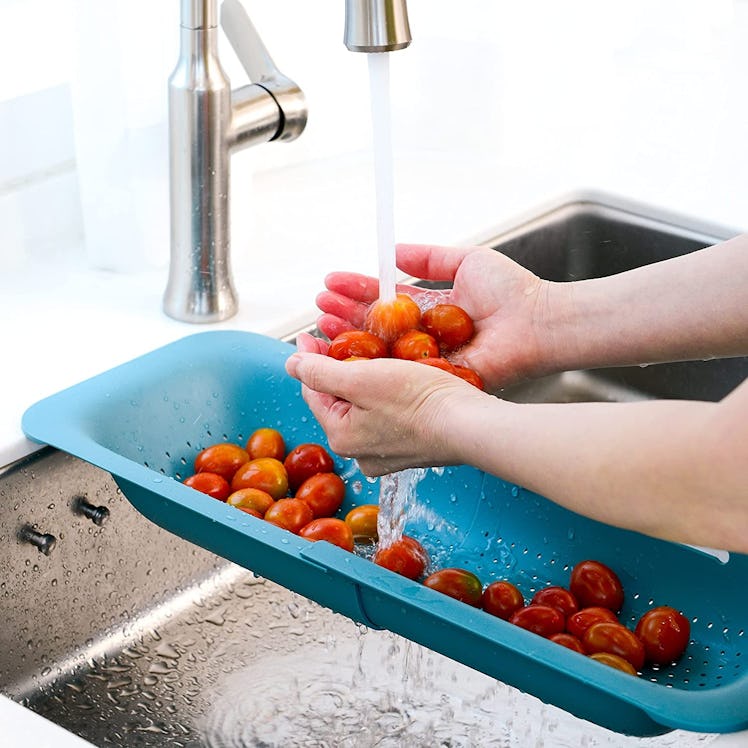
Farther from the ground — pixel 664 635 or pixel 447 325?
pixel 447 325

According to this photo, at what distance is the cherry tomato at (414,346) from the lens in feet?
3.63

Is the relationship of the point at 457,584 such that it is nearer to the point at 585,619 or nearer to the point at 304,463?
the point at 585,619

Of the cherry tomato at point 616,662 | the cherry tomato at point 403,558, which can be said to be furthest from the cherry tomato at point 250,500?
the cherry tomato at point 616,662

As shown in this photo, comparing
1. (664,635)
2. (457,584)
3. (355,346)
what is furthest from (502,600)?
(355,346)

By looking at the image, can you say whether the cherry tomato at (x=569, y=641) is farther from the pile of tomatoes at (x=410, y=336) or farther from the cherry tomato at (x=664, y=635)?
the pile of tomatoes at (x=410, y=336)

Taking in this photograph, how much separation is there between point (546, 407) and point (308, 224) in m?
0.83

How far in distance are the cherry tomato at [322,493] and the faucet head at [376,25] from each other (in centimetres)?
42

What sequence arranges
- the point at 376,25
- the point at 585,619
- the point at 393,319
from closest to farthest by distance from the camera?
the point at 376,25
the point at 585,619
the point at 393,319

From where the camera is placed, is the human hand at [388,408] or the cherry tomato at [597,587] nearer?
the human hand at [388,408]

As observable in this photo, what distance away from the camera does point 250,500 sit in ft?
3.85

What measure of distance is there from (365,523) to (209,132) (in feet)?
1.37

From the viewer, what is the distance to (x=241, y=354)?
4.17 feet

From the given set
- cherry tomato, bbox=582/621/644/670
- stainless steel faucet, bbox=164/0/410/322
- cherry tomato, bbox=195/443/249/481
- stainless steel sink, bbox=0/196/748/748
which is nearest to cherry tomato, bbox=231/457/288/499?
cherry tomato, bbox=195/443/249/481

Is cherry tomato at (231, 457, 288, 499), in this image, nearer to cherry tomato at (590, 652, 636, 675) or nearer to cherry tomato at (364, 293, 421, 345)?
cherry tomato at (364, 293, 421, 345)
